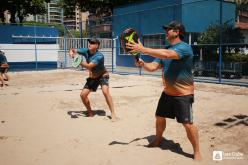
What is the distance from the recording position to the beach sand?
4738mm

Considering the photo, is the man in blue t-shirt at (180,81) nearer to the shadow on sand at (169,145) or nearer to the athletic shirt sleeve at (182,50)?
the athletic shirt sleeve at (182,50)

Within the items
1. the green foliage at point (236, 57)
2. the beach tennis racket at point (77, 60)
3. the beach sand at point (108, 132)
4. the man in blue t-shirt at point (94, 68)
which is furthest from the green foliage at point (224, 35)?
the beach tennis racket at point (77, 60)

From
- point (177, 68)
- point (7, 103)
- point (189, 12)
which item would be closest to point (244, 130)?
point (177, 68)

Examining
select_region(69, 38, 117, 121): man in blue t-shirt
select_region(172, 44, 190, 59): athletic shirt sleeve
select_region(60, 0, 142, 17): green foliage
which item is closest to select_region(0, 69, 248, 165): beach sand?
select_region(69, 38, 117, 121): man in blue t-shirt

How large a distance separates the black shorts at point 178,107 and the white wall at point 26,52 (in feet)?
63.1

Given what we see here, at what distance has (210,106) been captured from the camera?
8.47m

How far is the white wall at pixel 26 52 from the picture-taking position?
872 inches

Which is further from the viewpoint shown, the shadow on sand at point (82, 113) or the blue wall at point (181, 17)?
the blue wall at point (181, 17)

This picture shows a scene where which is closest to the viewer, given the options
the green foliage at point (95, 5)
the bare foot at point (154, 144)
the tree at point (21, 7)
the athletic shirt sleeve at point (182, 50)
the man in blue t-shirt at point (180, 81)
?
the athletic shirt sleeve at point (182, 50)

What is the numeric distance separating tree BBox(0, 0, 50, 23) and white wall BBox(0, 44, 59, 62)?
10.3 metres

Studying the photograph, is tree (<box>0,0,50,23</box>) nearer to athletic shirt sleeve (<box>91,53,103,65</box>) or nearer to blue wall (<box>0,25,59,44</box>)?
blue wall (<box>0,25,59,44</box>)

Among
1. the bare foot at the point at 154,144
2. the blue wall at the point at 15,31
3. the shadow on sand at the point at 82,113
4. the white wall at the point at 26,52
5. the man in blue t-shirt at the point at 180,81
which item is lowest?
the bare foot at the point at 154,144

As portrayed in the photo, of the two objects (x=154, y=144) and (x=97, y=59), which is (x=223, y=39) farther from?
(x=154, y=144)

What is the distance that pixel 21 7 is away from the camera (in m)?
33.6
